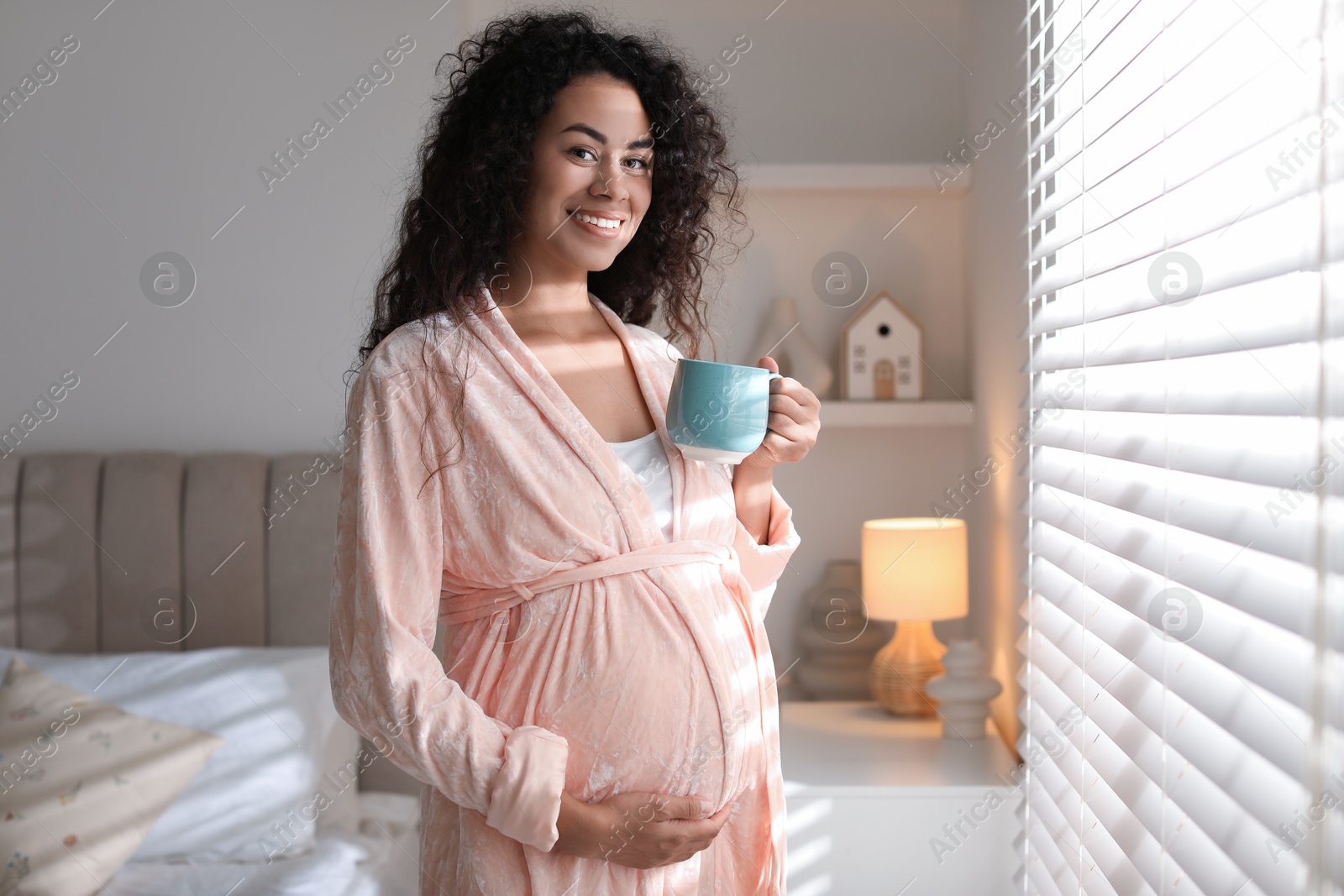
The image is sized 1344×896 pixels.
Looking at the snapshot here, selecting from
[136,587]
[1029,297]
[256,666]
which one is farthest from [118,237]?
[1029,297]

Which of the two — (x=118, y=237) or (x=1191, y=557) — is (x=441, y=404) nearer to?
(x=1191, y=557)

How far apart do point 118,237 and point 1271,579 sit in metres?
2.27

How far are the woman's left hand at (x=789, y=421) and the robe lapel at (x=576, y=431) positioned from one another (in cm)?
11

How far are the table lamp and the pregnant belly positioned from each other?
1184 millimetres

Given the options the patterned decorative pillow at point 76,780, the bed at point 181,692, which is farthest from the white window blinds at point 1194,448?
the patterned decorative pillow at point 76,780

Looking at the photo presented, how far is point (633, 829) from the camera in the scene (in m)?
0.91

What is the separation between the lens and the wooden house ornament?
2.29m

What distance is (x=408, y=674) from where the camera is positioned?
863 millimetres

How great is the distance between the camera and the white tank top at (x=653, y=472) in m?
1.01

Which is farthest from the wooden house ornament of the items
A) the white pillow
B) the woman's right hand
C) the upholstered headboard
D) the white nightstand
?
the woman's right hand

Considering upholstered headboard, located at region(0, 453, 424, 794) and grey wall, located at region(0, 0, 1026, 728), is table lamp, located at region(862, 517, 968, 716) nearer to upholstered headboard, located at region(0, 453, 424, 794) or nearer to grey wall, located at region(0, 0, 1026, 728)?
grey wall, located at region(0, 0, 1026, 728)

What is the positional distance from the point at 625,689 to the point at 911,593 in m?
1.27

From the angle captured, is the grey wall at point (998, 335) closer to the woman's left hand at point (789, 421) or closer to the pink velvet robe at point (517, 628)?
the woman's left hand at point (789, 421)

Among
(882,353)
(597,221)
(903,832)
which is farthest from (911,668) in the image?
(597,221)
